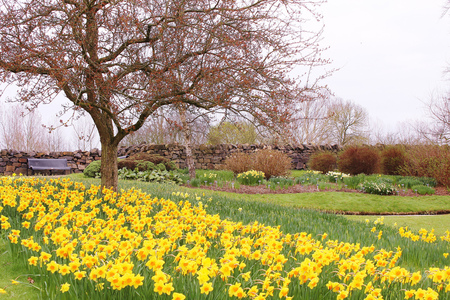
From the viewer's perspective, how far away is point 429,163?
13.1 metres

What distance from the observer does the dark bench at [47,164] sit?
1575 cm

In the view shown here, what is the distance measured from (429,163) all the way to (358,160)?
2691mm

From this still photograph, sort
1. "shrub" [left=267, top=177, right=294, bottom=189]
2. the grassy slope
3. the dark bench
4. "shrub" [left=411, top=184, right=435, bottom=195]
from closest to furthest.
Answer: the grassy slope → "shrub" [left=411, top=184, right=435, bottom=195] → "shrub" [left=267, top=177, right=294, bottom=189] → the dark bench

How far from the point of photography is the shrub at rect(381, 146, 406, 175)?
50.4 ft

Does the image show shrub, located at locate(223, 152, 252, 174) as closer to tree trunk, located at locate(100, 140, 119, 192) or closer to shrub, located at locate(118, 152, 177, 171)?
shrub, located at locate(118, 152, 177, 171)

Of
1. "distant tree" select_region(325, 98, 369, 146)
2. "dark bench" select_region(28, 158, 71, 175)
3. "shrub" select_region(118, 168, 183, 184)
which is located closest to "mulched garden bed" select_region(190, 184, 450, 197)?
"shrub" select_region(118, 168, 183, 184)

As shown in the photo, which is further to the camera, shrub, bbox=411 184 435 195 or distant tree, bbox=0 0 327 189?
shrub, bbox=411 184 435 195

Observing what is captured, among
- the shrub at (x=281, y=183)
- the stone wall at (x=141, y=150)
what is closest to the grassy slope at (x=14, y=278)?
the shrub at (x=281, y=183)

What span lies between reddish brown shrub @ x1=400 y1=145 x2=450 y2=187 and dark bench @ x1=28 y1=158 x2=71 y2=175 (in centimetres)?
1547

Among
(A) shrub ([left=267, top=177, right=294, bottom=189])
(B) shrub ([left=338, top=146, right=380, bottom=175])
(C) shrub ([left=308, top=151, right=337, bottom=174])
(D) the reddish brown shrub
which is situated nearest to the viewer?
(A) shrub ([left=267, top=177, right=294, bottom=189])

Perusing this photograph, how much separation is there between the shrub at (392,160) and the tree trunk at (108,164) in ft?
43.2

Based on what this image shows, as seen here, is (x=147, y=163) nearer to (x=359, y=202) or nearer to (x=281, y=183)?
(x=281, y=183)

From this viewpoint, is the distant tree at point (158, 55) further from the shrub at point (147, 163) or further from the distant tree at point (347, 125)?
the distant tree at point (347, 125)

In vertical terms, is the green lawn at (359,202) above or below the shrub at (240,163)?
below
